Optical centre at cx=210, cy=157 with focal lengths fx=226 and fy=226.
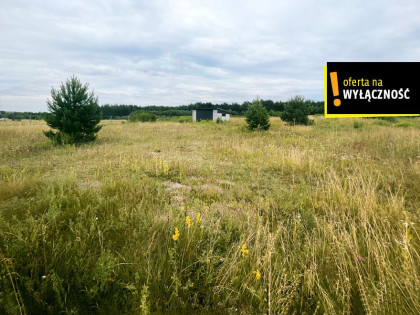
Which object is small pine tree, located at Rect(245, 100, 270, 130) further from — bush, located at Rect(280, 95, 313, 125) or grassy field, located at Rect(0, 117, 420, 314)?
grassy field, located at Rect(0, 117, 420, 314)

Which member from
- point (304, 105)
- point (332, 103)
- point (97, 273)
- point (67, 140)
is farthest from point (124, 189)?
point (304, 105)

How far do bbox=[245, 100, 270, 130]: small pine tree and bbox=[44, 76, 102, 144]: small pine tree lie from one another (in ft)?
33.1

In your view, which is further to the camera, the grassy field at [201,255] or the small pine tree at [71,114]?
the small pine tree at [71,114]

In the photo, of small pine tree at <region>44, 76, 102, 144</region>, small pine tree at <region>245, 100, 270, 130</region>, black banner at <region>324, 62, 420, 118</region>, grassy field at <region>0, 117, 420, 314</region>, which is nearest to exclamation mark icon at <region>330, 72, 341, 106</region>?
black banner at <region>324, 62, 420, 118</region>

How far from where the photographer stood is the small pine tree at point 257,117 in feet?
53.2

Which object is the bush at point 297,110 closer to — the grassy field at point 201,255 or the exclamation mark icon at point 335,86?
the exclamation mark icon at point 335,86

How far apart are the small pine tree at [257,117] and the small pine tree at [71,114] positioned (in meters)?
10.1

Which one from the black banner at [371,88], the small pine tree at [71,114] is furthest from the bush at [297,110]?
the small pine tree at [71,114]

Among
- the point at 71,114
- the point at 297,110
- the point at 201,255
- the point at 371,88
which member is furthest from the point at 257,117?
the point at 201,255

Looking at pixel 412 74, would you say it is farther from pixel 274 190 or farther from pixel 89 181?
pixel 89 181

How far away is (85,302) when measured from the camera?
1670mm

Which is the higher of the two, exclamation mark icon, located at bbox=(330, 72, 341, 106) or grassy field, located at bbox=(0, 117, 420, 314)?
exclamation mark icon, located at bbox=(330, 72, 341, 106)

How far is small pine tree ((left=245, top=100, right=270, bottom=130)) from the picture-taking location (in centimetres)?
1620

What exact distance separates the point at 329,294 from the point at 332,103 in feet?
26.2
